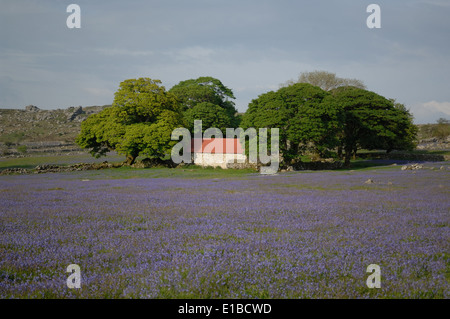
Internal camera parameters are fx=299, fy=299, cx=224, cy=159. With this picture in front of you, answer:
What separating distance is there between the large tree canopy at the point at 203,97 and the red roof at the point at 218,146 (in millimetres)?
8866

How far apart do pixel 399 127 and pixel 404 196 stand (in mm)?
34469

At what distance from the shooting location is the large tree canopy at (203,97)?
5656 cm

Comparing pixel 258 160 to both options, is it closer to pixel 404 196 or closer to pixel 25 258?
pixel 404 196

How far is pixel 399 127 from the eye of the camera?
147 feet

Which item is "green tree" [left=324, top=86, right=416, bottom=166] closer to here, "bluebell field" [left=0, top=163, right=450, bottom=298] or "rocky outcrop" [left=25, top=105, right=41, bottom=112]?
"bluebell field" [left=0, top=163, right=450, bottom=298]

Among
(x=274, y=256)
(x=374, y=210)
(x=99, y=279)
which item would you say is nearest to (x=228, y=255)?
(x=274, y=256)

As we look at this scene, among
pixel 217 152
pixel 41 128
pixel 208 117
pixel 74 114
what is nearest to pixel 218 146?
pixel 217 152

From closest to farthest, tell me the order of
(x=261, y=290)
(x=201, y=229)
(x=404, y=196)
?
(x=261, y=290), (x=201, y=229), (x=404, y=196)

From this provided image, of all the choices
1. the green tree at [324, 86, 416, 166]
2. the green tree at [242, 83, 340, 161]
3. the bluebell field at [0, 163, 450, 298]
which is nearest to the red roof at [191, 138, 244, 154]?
the green tree at [242, 83, 340, 161]

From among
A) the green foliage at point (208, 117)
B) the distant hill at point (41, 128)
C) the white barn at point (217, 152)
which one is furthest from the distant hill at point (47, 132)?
the white barn at point (217, 152)

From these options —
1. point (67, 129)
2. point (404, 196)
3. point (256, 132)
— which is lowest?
point (404, 196)

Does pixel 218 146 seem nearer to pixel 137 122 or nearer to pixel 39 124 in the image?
pixel 137 122

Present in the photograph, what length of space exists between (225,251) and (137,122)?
41427 mm

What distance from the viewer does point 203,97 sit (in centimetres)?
6494
